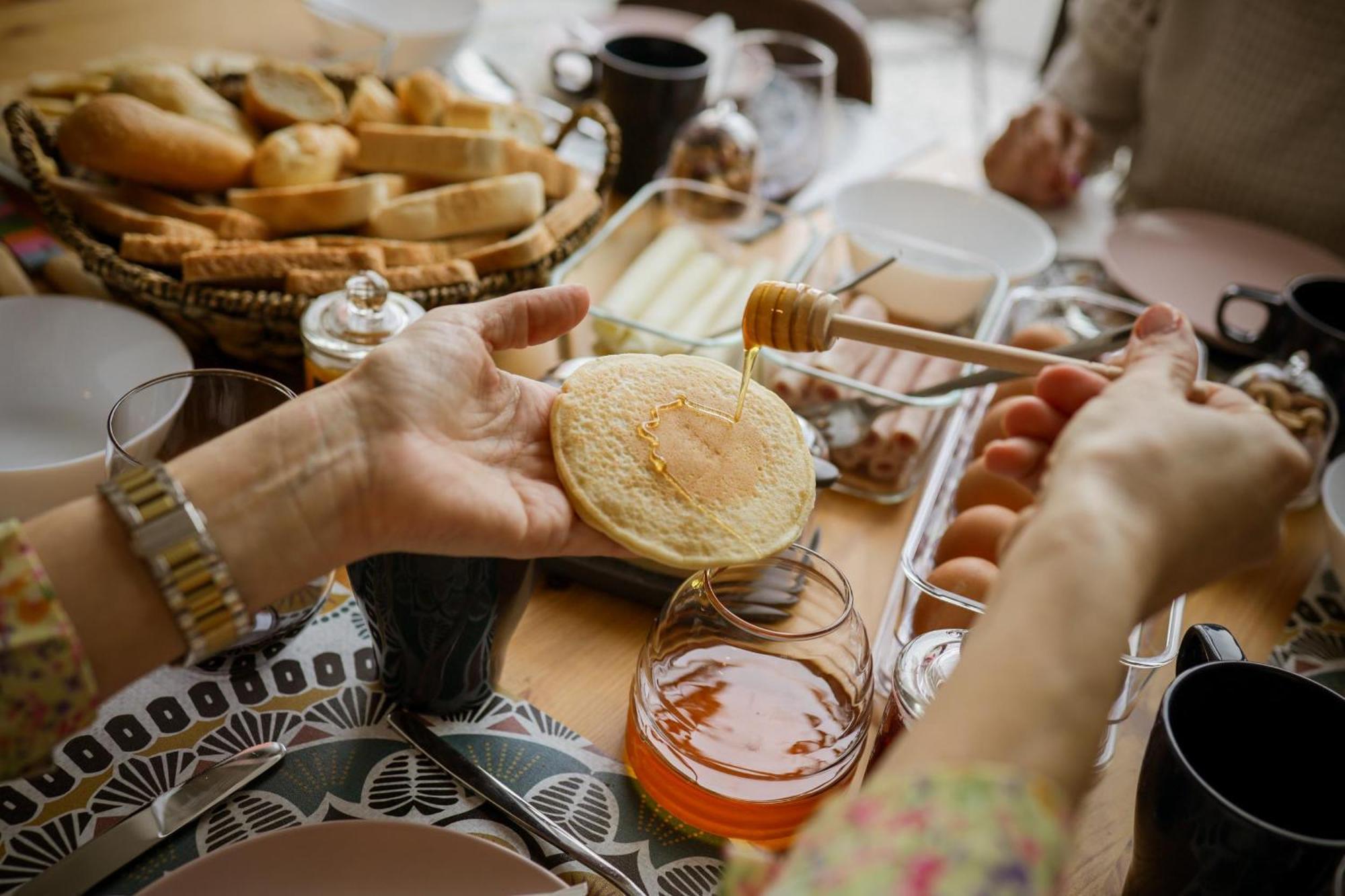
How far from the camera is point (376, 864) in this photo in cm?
70

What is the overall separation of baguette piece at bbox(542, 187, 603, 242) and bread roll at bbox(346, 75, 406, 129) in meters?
0.27

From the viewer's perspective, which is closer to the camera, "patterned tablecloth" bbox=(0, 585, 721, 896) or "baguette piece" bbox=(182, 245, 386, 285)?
"patterned tablecloth" bbox=(0, 585, 721, 896)

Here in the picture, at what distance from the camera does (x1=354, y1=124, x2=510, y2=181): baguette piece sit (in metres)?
1.26

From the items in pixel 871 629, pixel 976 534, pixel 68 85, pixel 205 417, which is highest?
pixel 68 85

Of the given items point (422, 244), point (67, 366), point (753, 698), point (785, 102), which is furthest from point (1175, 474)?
Result: point (785, 102)

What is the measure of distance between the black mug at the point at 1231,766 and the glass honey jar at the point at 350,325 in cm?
71

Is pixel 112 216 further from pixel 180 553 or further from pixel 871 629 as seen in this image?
pixel 871 629

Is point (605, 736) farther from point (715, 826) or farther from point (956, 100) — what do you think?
point (956, 100)

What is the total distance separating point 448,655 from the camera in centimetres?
82

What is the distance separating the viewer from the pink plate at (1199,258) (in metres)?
1.52

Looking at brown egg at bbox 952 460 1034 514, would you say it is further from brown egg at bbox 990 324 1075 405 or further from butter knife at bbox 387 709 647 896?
butter knife at bbox 387 709 647 896

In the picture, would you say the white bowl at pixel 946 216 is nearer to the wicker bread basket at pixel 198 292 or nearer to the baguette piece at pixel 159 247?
the wicker bread basket at pixel 198 292

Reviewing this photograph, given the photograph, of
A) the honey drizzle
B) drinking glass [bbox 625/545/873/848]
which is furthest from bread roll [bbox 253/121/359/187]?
drinking glass [bbox 625/545/873/848]

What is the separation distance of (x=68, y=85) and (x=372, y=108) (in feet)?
1.37
